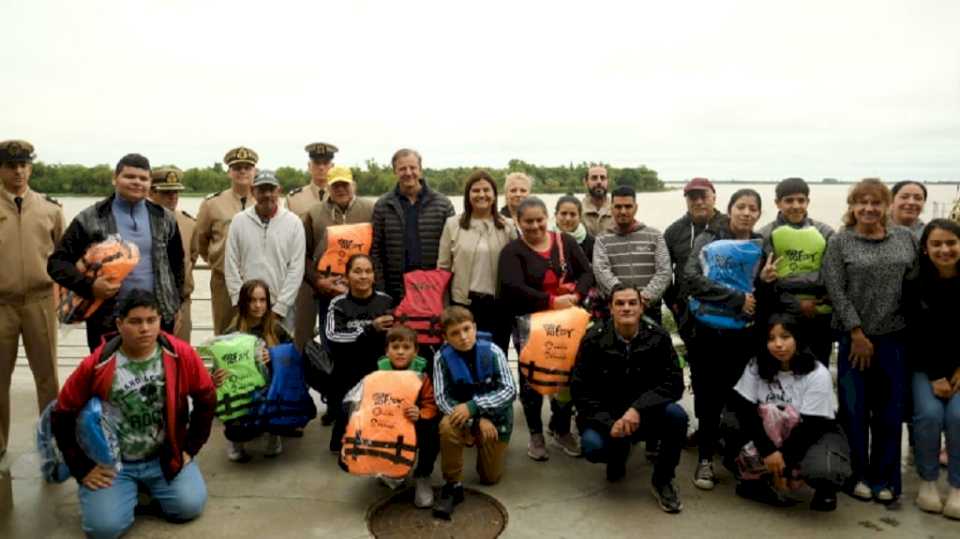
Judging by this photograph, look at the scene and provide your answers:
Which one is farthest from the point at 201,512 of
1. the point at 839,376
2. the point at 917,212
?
the point at 917,212

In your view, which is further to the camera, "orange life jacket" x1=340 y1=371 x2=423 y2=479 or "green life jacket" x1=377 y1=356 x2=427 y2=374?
"green life jacket" x1=377 y1=356 x2=427 y2=374

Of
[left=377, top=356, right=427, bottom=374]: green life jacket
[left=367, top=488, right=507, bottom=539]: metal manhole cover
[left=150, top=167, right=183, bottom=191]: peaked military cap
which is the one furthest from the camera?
[left=150, top=167, right=183, bottom=191]: peaked military cap

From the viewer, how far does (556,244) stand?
4.49 metres

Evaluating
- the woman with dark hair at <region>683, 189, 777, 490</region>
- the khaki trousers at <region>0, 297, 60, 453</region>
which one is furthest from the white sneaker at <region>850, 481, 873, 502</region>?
the khaki trousers at <region>0, 297, 60, 453</region>

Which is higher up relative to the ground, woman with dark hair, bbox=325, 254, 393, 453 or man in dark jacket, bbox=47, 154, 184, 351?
man in dark jacket, bbox=47, 154, 184, 351

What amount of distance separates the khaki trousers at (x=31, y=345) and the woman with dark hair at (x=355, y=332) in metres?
1.82

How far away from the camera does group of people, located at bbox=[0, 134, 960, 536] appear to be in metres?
3.59

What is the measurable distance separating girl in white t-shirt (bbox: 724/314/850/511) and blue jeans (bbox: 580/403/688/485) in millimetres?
356

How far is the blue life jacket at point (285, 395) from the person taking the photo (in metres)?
4.26

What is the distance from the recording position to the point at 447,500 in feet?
12.0

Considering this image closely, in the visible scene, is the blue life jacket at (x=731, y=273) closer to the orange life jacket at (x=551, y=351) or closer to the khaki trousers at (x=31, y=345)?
the orange life jacket at (x=551, y=351)

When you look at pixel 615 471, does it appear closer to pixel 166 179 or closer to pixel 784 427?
pixel 784 427

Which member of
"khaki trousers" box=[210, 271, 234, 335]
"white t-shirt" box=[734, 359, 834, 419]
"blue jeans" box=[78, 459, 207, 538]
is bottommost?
"blue jeans" box=[78, 459, 207, 538]

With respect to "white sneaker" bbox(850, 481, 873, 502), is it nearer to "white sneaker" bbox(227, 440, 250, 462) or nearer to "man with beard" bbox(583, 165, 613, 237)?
"man with beard" bbox(583, 165, 613, 237)
